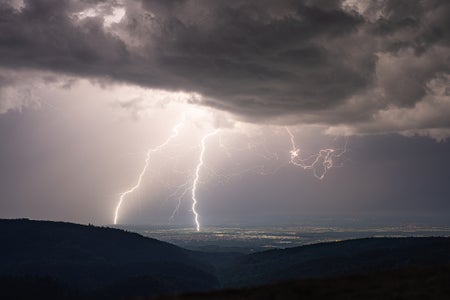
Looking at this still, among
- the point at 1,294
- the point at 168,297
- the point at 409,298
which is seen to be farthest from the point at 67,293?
the point at 409,298

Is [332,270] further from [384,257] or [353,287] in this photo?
[353,287]

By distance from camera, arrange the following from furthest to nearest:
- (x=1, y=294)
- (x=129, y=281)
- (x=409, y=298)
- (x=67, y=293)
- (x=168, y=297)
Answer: (x=129, y=281), (x=67, y=293), (x=1, y=294), (x=168, y=297), (x=409, y=298)

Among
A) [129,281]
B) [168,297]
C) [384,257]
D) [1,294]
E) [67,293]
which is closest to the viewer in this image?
[168,297]

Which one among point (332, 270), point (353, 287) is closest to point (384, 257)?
point (332, 270)

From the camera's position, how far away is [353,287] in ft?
135

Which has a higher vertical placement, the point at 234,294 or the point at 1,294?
the point at 234,294

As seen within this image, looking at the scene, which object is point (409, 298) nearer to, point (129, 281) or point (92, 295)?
point (92, 295)

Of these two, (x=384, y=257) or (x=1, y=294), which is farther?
(x=384, y=257)

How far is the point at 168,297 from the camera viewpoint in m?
39.0

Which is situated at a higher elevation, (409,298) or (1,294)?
(409,298)

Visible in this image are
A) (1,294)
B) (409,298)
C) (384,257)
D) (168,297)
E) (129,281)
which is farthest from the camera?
(384,257)

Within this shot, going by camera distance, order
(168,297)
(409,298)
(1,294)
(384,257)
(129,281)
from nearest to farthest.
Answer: (409,298) < (168,297) < (1,294) < (129,281) < (384,257)

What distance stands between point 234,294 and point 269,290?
10.2 feet

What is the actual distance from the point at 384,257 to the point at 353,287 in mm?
171316
